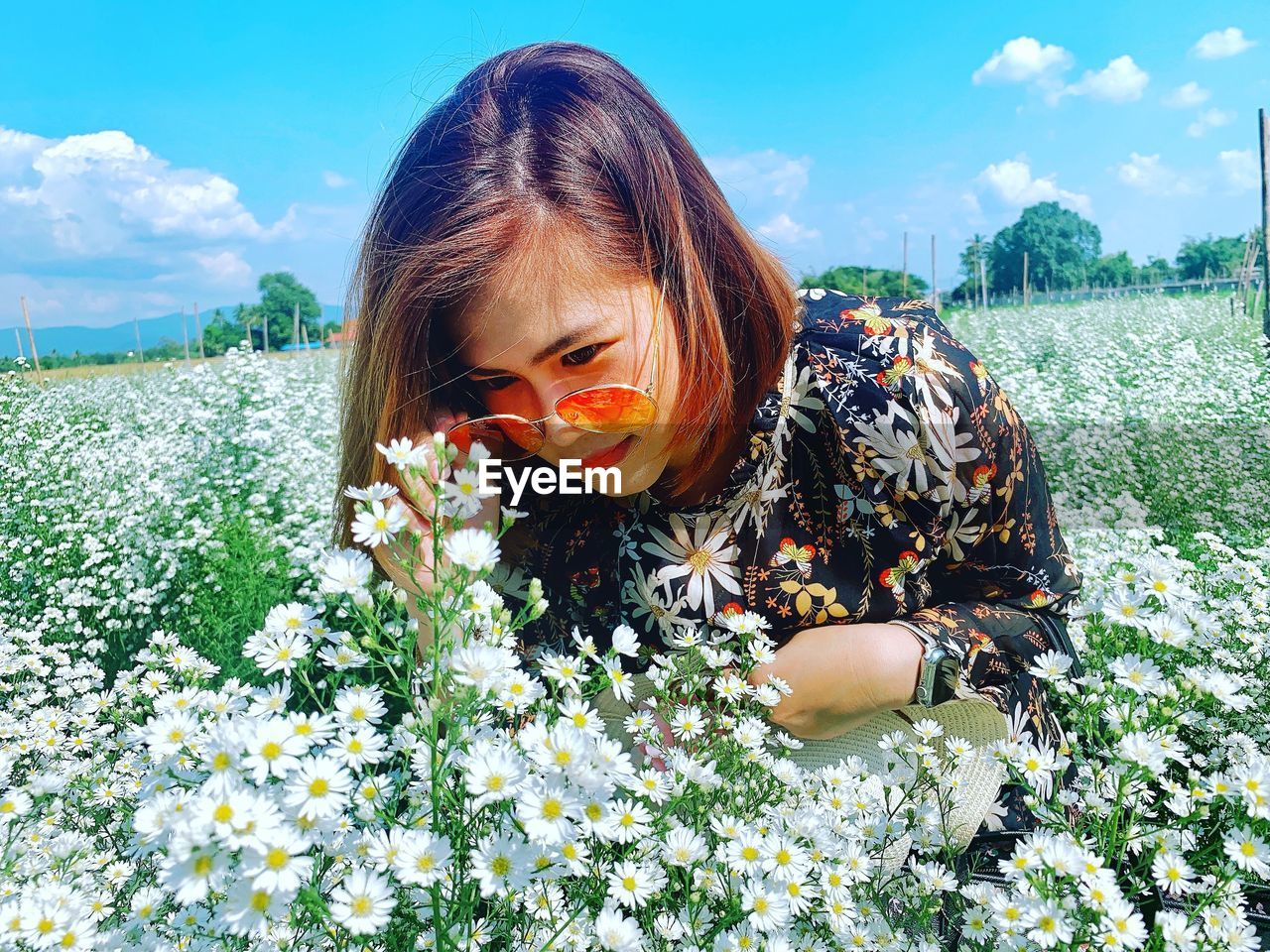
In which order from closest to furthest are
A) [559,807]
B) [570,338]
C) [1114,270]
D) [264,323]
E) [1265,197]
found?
[559,807]
[570,338]
[1265,197]
[264,323]
[1114,270]

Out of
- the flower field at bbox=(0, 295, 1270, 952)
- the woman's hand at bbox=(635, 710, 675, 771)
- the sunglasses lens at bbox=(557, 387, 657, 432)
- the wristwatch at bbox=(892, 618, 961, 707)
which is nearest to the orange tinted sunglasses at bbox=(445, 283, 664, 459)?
the sunglasses lens at bbox=(557, 387, 657, 432)

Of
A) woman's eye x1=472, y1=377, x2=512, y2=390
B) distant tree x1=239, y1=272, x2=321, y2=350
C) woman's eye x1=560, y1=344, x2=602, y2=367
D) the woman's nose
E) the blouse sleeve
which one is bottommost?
the blouse sleeve

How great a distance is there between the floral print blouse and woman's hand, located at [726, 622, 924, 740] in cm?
9

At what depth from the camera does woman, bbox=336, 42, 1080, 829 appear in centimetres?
112

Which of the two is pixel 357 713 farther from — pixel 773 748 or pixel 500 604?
pixel 773 748

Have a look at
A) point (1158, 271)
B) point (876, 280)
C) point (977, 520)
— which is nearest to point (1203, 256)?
point (1158, 271)

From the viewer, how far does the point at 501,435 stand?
123 cm

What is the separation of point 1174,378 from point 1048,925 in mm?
6649

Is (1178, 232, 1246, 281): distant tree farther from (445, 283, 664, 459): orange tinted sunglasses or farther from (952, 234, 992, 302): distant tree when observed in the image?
(445, 283, 664, 459): orange tinted sunglasses

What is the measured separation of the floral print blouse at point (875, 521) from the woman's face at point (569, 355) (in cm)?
26

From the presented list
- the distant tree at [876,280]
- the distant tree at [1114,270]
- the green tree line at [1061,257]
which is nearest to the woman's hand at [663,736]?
the distant tree at [876,280]

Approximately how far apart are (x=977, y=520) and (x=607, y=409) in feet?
2.32

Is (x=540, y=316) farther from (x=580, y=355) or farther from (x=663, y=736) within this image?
(x=663, y=736)

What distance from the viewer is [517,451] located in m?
1.26
